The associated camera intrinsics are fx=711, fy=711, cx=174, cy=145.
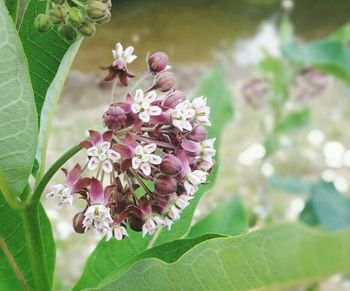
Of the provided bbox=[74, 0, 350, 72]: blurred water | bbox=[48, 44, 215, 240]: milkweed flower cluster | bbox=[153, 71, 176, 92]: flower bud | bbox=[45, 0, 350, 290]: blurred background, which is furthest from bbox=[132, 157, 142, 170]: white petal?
bbox=[74, 0, 350, 72]: blurred water

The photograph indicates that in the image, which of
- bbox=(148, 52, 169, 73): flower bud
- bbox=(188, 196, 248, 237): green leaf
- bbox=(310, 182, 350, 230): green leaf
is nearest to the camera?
bbox=(148, 52, 169, 73): flower bud

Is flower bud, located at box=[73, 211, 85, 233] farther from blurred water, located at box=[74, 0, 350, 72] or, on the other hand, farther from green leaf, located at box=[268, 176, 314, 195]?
blurred water, located at box=[74, 0, 350, 72]

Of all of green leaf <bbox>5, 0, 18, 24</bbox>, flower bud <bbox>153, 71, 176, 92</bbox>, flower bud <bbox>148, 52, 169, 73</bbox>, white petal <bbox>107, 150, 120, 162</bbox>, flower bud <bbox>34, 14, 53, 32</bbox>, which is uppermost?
green leaf <bbox>5, 0, 18, 24</bbox>

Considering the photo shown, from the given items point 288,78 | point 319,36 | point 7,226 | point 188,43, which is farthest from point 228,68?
point 7,226

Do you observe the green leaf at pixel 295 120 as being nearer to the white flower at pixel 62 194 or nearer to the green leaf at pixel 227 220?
the green leaf at pixel 227 220

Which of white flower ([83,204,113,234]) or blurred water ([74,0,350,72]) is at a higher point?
white flower ([83,204,113,234])

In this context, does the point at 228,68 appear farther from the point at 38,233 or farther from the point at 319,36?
the point at 38,233
